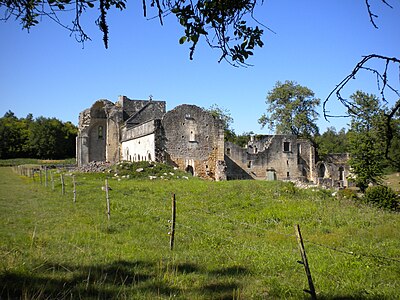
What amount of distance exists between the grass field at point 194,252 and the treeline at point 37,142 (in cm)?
6402

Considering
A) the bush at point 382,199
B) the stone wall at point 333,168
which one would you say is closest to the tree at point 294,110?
the stone wall at point 333,168

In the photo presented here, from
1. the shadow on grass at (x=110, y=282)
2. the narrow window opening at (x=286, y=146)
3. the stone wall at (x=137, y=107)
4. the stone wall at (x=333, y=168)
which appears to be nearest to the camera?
the shadow on grass at (x=110, y=282)

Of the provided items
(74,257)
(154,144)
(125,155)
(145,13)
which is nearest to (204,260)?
(74,257)

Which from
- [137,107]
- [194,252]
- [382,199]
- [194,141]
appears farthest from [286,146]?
[194,252]

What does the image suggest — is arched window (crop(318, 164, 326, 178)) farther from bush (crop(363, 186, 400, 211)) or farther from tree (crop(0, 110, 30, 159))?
tree (crop(0, 110, 30, 159))

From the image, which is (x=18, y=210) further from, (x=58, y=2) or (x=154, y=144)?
(x=154, y=144)

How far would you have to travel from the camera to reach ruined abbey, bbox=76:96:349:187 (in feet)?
107

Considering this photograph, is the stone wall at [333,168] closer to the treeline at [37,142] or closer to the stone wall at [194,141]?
the stone wall at [194,141]

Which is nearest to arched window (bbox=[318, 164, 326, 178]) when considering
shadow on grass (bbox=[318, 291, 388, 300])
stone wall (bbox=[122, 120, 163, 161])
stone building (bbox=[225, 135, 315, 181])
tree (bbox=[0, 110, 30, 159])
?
stone building (bbox=[225, 135, 315, 181])

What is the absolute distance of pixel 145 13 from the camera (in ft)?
12.7

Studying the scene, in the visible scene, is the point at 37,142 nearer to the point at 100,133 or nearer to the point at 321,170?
the point at 100,133

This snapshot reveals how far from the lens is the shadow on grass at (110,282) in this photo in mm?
4809

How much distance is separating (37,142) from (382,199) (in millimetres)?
68545

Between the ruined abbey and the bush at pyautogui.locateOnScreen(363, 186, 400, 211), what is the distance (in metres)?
16.7
